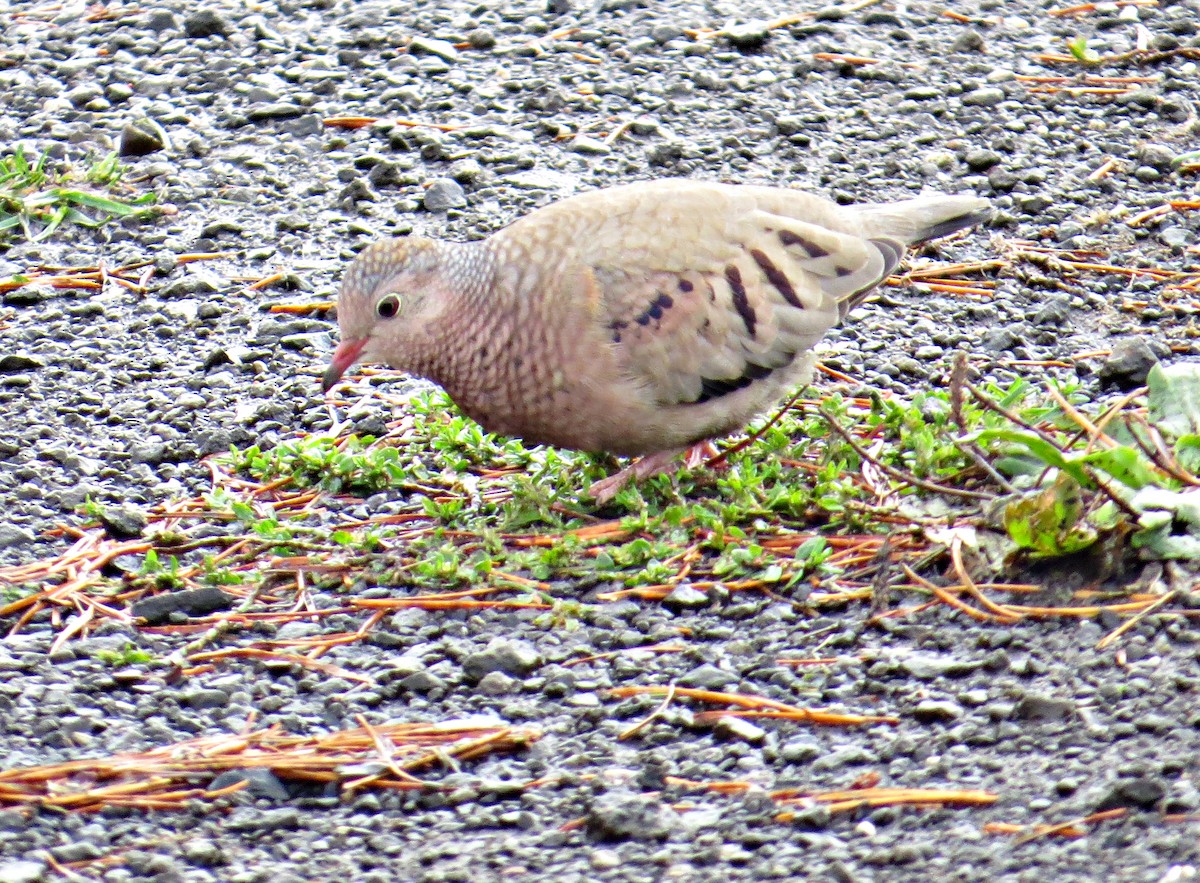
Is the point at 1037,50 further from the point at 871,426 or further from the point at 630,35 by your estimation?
the point at 871,426

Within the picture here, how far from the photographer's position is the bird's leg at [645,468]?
439 cm

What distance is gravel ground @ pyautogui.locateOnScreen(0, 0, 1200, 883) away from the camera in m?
2.99

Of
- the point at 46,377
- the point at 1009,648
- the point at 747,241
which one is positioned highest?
the point at 747,241

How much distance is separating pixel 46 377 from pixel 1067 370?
340cm

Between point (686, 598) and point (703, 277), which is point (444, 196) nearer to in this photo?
point (703, 277)

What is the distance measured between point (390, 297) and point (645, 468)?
86 cm

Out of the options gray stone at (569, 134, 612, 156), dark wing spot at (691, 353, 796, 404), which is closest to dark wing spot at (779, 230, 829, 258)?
dark wing spot at (691, 353, 796, 404)

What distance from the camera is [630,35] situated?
771 centimetres

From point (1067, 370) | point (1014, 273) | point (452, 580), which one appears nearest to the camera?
point (452, 580)

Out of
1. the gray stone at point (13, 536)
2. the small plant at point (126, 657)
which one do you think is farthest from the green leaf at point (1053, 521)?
the gray stone at point (13, 536)

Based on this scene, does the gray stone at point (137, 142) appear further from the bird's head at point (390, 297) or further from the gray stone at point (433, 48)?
the bird's head at point (390, 297)

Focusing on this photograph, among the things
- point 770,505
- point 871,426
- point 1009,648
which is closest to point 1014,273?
point 871,426

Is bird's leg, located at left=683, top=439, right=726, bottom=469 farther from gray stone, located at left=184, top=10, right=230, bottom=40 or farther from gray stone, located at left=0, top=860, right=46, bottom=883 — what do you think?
gray stone, located at left=184, top=10, right=230, bottom=40

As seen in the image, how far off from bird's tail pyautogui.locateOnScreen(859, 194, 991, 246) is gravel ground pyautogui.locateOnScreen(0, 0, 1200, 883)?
466 millimetres
